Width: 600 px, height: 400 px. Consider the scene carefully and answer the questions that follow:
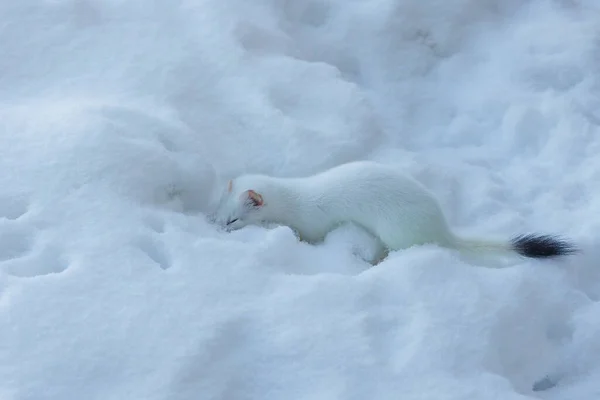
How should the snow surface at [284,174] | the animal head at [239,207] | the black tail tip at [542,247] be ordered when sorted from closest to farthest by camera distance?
the snow surface at [284,174] → the black tail tip at [542,247] → the animal head at [239,207]

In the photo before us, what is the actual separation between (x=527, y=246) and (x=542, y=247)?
39mm

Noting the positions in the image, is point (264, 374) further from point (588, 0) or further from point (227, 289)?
point (588, 0)

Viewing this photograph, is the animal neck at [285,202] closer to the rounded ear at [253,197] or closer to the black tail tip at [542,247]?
the rounded ear at [253,197]

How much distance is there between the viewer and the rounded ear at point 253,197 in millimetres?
1748

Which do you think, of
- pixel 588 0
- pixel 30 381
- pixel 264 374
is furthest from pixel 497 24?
Result: pixel 30 381

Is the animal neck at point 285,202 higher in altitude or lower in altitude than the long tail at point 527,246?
higher

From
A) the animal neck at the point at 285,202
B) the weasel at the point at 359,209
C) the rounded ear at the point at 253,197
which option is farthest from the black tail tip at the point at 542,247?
the rounded ear at the point at 253,197

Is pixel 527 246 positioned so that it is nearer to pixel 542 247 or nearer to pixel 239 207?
pixel 542 247

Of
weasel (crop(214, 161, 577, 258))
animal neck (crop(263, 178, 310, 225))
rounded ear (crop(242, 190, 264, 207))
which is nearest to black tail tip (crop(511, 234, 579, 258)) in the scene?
weasel (crop(214, 161, 577, 258))

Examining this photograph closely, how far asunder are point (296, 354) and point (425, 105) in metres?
1.40

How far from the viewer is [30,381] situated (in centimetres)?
113

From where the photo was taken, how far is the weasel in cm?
163

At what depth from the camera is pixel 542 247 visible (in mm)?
1604

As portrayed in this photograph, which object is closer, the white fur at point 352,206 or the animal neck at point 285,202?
the white fur at point 352,206
